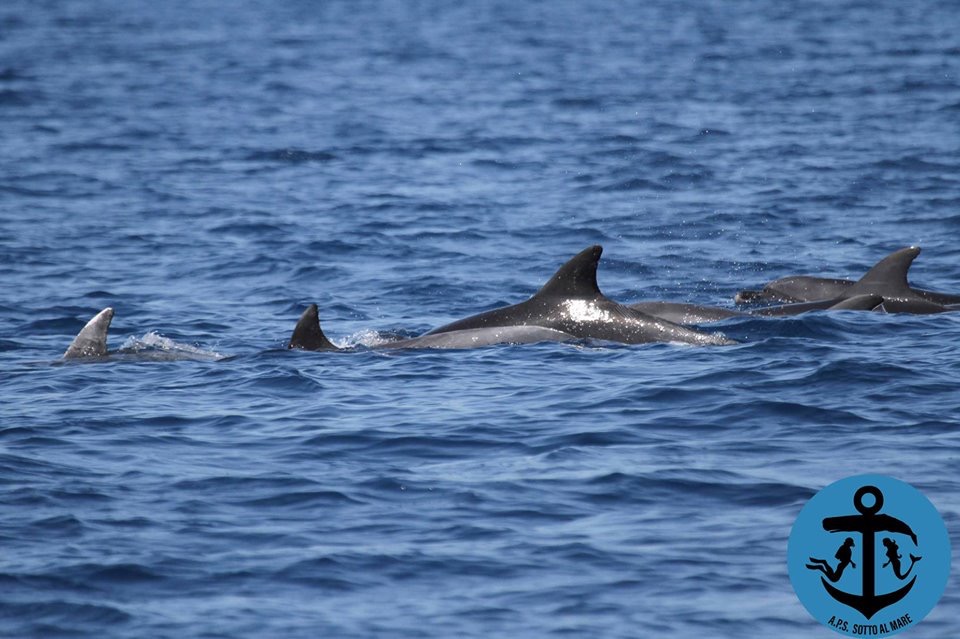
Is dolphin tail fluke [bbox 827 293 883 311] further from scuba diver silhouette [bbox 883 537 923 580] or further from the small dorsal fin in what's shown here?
scuba diver silhouette [bbox 883 537 923 580]

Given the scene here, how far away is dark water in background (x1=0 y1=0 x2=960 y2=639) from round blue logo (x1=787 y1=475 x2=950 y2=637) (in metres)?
0.19

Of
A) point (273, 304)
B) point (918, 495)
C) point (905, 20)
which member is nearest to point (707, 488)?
point (918, 495)

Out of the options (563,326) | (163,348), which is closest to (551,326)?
(563,326)

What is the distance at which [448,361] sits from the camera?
53.3 ft

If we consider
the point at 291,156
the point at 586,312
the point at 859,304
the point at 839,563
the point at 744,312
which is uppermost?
the point at 839,563

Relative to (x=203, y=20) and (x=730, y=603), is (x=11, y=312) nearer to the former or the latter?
(x=730, y=603)

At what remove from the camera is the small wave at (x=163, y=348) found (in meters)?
16.9

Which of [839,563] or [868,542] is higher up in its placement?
[868,542]

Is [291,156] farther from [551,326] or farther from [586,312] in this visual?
[586,312]

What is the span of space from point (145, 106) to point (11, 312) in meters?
25.4

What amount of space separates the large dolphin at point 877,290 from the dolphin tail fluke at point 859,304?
184 millimetres

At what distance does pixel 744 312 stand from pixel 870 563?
9.17 metres

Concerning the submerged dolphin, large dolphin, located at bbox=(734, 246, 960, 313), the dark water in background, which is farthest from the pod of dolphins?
large dolphin, located at bbox=(734, 246, 960, 313)

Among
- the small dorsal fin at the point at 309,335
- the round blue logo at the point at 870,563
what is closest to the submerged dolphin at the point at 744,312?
the small dorsal fin at the point at 309,335
